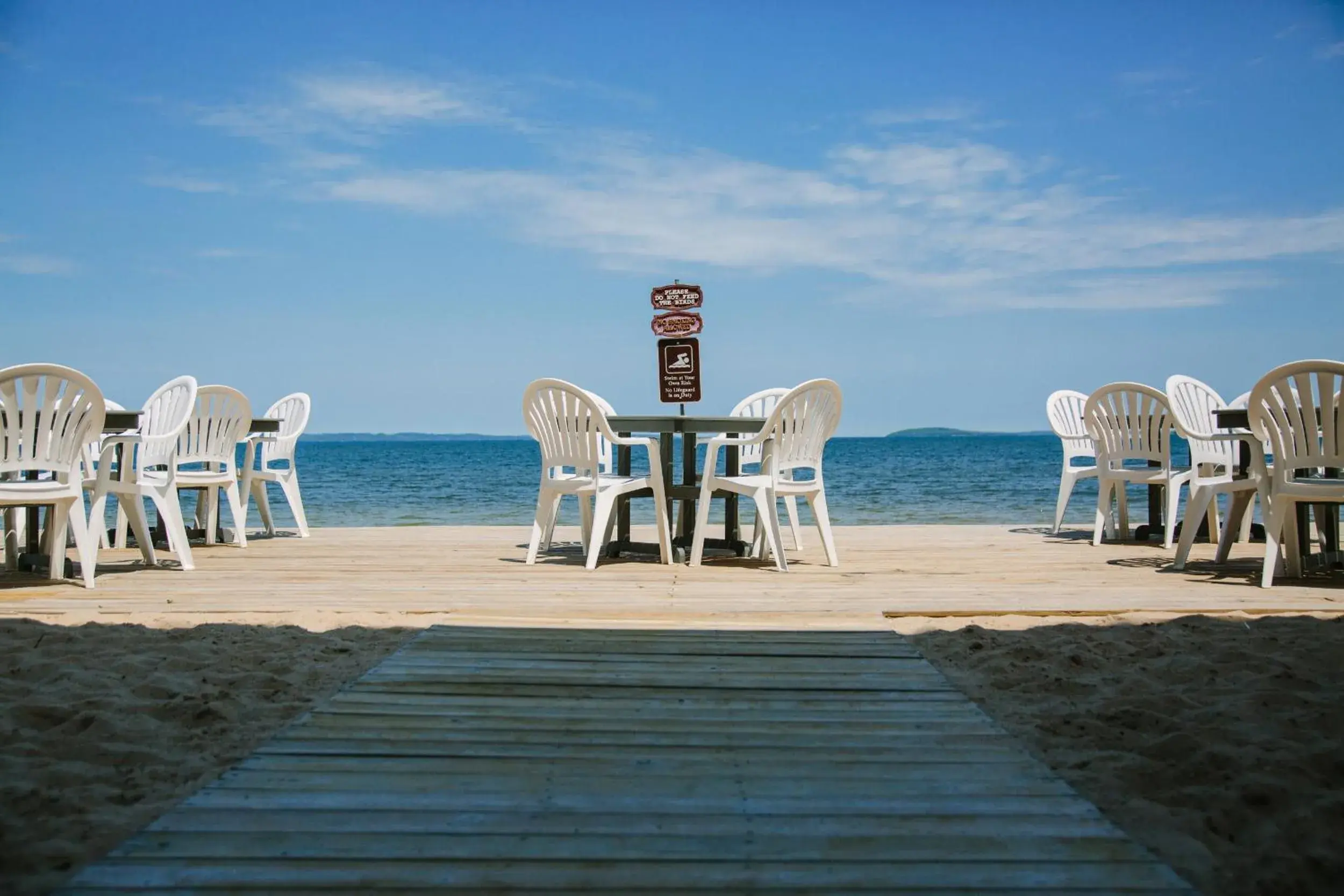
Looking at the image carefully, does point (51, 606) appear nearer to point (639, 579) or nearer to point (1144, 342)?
point (639, 579)

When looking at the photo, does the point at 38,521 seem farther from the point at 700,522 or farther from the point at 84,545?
the point at 700,522

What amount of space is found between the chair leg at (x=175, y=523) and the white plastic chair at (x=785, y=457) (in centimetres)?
275

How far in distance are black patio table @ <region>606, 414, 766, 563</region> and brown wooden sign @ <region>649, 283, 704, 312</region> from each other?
1037 mm

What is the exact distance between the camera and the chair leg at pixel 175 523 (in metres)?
5.18

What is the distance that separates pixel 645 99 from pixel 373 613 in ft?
71.3

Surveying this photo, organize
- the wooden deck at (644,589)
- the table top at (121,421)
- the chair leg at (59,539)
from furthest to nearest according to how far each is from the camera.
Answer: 1. the table top at (121,421)
2. the chair leg at (59,539)
3. the wooden deck at (644,589)

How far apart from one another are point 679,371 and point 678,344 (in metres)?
0.18

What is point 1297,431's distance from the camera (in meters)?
4.30

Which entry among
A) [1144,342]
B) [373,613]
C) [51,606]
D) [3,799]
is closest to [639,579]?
[373,613]

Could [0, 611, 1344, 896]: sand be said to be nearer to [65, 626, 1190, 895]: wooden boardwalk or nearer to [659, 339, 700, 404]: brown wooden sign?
[65, 626, 1190, 895]: wooden boardwalk

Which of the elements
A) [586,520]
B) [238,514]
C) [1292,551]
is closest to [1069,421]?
[1292,551]

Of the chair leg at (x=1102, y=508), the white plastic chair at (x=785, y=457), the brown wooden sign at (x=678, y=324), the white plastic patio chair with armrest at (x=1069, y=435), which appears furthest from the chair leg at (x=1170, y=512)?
the brown wooden sign at (x=678, y=324)

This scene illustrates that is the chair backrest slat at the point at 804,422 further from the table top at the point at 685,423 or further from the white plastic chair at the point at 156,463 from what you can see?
the white plastic chair at the point at 156,463

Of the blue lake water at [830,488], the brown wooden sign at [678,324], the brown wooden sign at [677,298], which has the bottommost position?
the blue lake water at [830,488]
